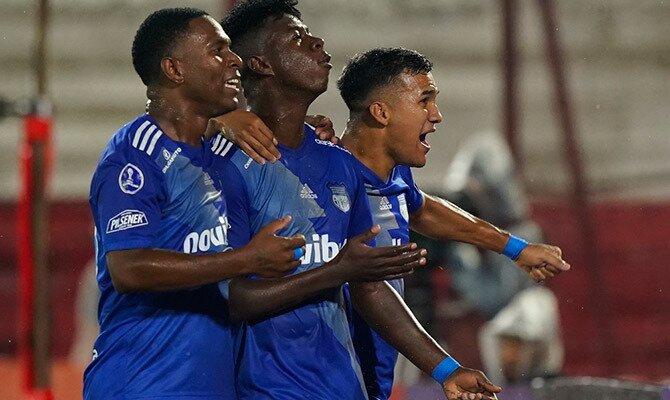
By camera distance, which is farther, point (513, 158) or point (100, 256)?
point (513, 158)

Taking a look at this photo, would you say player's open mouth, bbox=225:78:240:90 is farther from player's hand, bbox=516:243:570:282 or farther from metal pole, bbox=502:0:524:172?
metal pole, bbox=502:0:524:172

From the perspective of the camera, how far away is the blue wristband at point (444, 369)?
4117 millimetres

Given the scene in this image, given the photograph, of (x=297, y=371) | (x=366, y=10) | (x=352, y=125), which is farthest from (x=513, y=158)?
(x=297, y=371)

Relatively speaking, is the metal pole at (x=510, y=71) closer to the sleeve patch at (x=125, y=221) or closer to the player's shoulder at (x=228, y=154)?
the player's shoulder at (x=228, y=154)

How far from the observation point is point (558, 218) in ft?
34.4

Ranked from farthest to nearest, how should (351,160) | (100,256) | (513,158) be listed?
1. (513,158)
2. (351,160)
3. (100,256)

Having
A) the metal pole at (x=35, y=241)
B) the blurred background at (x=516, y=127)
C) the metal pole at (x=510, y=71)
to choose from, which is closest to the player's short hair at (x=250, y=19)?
the metal pole at (x=35, y=241)

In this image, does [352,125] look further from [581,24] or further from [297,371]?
[581,24]

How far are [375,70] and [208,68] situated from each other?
0.83 m

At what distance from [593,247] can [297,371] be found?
6590 mm

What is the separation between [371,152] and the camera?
469cm

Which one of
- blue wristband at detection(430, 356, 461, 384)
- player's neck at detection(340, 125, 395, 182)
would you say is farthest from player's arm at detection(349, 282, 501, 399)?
player's neck at detection(340, 125, 395, 182)

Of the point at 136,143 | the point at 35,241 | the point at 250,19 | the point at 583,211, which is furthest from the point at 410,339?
the point at 583,211

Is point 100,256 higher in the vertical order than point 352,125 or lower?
lower
